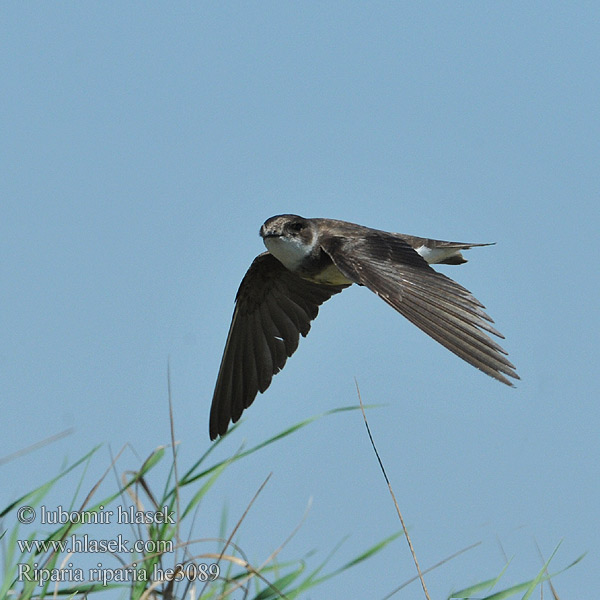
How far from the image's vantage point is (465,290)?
504 centimetres

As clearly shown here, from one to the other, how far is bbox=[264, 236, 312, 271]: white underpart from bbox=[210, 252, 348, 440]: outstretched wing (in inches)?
21.2

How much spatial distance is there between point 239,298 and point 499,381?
343 cm

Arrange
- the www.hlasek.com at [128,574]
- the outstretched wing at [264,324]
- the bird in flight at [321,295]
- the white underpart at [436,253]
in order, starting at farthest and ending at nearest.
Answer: the white underpart at [436,253]
the outstretched wing at [264,324]
the bird in flight at [321,295]
the www.hlasek.com at [128,574]

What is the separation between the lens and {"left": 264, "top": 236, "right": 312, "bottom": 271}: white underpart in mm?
6246

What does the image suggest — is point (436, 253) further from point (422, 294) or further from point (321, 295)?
point (422, 294)

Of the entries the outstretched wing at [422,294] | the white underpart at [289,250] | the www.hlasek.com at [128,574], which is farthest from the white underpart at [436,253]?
the www.hlasek.com at [128,574]

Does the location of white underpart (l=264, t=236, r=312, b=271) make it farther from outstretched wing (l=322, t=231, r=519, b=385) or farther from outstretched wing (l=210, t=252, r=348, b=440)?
outstretched wing (l=210, t=252, r=348, b=440)

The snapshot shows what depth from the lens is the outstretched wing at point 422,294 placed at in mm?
4434

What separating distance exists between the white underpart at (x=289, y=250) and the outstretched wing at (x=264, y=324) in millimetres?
538

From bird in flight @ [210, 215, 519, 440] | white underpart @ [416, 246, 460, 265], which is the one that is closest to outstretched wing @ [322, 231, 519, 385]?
bird in flight @ [210, 215, 519, 440]

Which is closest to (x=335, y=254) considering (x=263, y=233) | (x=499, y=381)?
(x=263, y=233)

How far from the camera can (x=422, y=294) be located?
16.7 feet

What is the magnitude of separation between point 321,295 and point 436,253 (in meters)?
1.02

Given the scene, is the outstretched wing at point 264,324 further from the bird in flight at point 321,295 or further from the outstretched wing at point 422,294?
the outstretched wing at point 422,294
